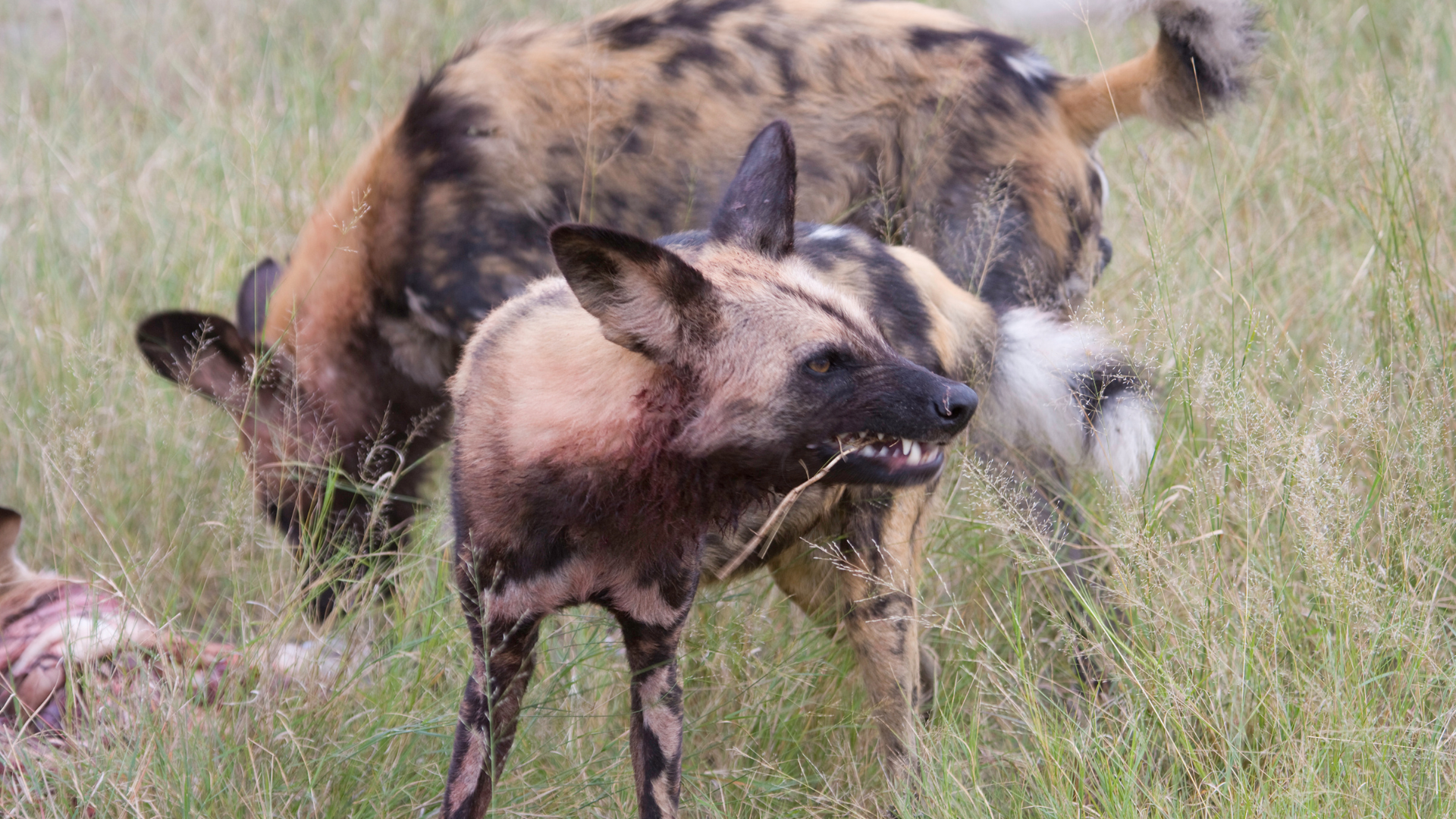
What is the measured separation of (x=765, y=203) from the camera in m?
2.43

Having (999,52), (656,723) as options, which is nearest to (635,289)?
(656,723)

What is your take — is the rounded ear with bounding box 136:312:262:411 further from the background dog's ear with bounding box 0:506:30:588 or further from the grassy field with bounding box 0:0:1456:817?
the background dog's ear with bounding box 0:506:30:588

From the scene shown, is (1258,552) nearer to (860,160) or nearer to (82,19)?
(860,160)

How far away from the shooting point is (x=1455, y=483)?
277 centimetres

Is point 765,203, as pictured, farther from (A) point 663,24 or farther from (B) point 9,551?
(B) point 9,551

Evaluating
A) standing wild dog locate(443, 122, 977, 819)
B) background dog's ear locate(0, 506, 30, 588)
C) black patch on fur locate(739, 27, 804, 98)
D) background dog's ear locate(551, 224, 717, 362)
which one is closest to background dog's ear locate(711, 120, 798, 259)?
standing wild dog locate(443, 122, 977, 819)

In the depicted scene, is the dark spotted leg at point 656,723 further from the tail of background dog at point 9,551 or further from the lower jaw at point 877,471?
the tail of background dog at point 9,551

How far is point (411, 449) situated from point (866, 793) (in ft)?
6.01

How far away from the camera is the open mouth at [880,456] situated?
221cm

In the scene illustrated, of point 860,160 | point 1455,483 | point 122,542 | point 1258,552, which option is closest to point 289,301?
point 122,542

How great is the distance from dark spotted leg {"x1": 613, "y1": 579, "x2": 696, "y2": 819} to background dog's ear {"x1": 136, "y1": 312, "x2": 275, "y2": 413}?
148cm

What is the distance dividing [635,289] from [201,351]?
187cm

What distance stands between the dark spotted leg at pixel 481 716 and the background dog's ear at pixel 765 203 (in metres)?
0.78

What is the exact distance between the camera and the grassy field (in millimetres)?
2352
